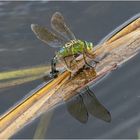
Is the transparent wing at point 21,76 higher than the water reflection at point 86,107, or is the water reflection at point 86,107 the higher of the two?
the transparent wing at point 21,76

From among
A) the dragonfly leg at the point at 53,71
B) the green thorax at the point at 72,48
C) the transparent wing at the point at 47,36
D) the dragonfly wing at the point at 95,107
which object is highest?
the transparent wing at the point at 47,36

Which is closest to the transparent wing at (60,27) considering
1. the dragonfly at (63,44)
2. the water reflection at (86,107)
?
the dragonfly at (63,44)

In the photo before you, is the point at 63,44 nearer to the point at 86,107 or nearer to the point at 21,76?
the point at 21,76

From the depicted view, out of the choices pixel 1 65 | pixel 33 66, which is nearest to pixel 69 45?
pixel 33 66

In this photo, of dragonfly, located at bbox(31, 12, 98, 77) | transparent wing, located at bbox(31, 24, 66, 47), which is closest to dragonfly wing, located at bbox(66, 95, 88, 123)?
dragonfly, located at bbox(31, 12, 98, 77)

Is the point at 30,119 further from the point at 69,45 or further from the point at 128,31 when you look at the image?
the point at 128,31

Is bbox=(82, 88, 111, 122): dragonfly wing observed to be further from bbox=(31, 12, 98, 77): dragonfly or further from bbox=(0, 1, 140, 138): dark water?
bbox=(31, 12, 98, 77): dragonfly

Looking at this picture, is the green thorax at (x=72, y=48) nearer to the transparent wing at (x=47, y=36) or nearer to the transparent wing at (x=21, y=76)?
the transparent wing at (x=47, y=36)
